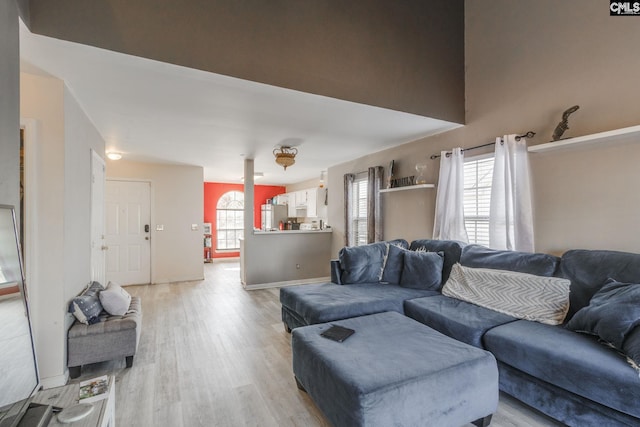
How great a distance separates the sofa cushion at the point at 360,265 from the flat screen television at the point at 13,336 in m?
2.79

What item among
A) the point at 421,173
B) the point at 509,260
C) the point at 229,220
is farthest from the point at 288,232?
the point at 229,220

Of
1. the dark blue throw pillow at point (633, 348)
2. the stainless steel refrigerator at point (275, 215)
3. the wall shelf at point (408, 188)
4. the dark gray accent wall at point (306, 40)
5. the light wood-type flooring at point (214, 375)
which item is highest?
the dark gray accent wall at point (306, 40)

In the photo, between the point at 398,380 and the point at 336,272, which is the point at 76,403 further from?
the point at 336,272

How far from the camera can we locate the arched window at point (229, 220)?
9141mm

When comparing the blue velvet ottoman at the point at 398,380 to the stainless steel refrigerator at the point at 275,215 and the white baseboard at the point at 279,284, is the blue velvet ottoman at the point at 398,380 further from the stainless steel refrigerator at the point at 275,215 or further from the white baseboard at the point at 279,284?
the stainless steel refrigerator at the point at 275,215

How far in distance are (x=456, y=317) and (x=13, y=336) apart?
8.94 feet

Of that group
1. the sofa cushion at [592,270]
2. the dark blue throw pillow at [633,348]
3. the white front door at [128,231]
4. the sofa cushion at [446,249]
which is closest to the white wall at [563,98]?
the sofa cushion at [592,270]

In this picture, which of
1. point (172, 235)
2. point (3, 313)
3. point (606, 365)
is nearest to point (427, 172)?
point (606, 365)

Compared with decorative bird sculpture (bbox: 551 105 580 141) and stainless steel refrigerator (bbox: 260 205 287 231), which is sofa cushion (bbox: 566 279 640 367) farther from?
stainless steel refrigerator (bbox: 260 205 287 231)

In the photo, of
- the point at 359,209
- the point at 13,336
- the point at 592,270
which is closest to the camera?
the point at 13,336

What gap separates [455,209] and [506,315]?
1.46m

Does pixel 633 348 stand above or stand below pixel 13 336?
below

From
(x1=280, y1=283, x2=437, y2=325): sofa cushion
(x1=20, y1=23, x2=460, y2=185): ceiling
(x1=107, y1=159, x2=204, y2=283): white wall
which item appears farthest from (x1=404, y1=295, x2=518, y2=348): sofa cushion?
(x1=107, y1=159, x2=204, y2=283): white wall

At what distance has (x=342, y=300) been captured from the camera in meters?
2.90
